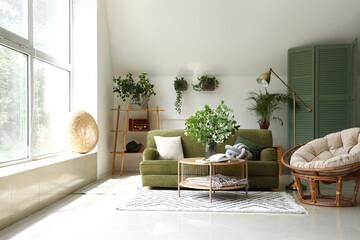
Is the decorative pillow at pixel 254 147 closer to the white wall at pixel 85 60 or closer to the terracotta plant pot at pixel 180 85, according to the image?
the terracotta plant pot at pixel 180 85

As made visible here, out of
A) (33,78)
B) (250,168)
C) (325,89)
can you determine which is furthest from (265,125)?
(33,78)

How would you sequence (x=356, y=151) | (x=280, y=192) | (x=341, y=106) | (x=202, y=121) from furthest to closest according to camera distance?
(x=341, y=106) → (x=280, y=192) → (x=202, y=121) → (x=356, y=151)

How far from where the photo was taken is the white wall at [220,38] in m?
6.39

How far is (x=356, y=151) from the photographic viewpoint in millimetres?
4051

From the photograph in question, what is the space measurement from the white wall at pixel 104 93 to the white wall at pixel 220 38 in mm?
271

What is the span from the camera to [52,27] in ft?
17.4

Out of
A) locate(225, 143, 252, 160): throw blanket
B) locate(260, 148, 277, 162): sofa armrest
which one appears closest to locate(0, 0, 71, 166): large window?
locate(225, 143, 252, 160): throw blanket

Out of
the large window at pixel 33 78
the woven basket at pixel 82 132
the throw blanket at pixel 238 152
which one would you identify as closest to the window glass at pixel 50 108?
the large window at pixel 33 78

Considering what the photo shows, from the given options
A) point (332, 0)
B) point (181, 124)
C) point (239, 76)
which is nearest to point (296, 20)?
point (332, 0)

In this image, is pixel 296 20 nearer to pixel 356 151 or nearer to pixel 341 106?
pixel 341 106

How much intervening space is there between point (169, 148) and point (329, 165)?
2.28m

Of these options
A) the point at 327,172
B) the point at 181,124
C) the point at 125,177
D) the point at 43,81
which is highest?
the point at 43,81

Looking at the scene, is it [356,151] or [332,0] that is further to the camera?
[332,0]

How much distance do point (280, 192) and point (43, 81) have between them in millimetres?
3440
